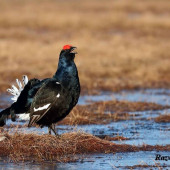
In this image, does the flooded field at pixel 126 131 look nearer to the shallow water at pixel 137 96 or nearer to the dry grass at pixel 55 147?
the shallow water at pixel 137 96

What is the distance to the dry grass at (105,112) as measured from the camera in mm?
11344

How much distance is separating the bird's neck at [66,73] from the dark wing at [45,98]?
115 mm

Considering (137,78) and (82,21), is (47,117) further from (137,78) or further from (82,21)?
(82,21)

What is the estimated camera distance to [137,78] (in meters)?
17.2

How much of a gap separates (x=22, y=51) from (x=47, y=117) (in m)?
12.4

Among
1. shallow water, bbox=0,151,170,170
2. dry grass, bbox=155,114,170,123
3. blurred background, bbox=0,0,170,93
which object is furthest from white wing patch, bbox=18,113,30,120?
blurred background, bbox=0,0,170,93

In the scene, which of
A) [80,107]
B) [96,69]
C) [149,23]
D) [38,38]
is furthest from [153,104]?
[149,23]

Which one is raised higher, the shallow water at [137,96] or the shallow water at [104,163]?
the shallow water at [137,96]

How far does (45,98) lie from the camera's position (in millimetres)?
8547

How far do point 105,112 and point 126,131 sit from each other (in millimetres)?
2253

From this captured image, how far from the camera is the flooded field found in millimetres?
7684

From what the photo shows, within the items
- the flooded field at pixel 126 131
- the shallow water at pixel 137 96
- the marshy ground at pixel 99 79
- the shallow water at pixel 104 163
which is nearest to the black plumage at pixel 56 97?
the marshy ground at pixel 99 79

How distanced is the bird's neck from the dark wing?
4.5 inches

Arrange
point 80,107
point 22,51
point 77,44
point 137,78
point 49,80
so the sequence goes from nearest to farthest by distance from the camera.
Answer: point 49,80
point 80,107
point 137,78
point 22,51
point 77,44
